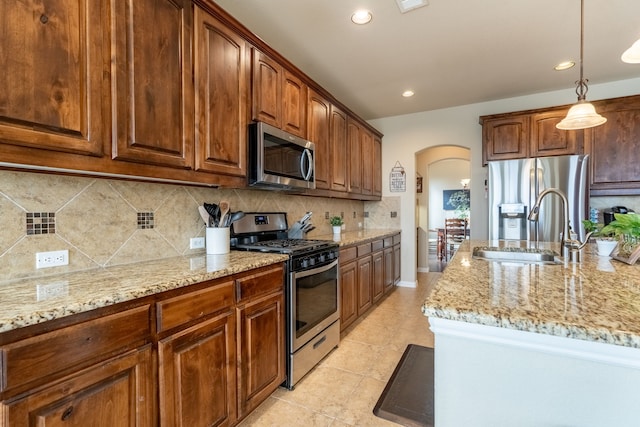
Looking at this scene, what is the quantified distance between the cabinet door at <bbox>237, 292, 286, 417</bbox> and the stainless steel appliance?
93 millimetres

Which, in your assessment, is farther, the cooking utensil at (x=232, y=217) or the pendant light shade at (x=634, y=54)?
the cooking utensil at (x=232, y=217)

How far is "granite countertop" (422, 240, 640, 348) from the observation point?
714 mm

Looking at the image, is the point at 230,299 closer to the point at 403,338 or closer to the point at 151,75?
the point at 151,75

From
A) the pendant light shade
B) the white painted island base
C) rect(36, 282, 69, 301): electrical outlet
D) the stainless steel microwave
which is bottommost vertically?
the white painted island base

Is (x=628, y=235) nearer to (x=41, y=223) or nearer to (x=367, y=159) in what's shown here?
(x=41, y=223)


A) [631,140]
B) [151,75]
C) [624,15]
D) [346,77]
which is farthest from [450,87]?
[151,75]

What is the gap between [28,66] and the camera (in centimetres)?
109

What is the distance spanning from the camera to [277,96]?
93.4 inches

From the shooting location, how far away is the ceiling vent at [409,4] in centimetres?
206

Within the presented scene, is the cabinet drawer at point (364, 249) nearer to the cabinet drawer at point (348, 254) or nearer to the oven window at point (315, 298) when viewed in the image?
the cabinet drawer at point (348, 254)

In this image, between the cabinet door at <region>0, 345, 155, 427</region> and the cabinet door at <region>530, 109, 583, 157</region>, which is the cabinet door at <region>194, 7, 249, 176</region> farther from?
the cabinet door at <region>530, 109, 583, 157</region>

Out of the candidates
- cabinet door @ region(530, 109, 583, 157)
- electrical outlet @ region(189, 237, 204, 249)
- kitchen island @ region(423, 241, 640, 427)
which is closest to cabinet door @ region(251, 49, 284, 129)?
electrical outlet @ region(189, 237, 204, 249)

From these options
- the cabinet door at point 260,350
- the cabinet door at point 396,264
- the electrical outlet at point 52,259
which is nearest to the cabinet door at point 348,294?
the cabinet door at point 260,350

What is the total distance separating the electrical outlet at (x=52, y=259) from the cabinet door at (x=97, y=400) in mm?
677
